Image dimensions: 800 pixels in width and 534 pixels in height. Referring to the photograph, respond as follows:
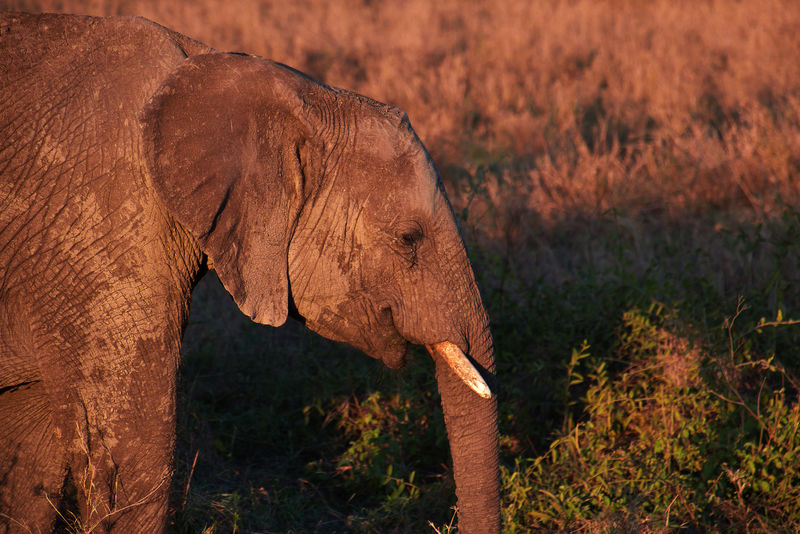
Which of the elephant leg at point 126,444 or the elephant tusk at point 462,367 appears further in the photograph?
the elephant tusk at point 462,367

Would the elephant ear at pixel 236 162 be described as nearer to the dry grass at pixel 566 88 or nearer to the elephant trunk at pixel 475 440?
the elephant trunk at pixel 475 440

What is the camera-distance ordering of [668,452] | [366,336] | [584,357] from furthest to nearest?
1. [584,357]
2. [668,452]
3. [366,336]

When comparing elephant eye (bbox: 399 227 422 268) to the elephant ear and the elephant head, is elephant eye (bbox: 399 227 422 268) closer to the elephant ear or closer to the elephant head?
the elephant head

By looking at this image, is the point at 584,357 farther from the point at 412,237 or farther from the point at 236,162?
the point at 236,162

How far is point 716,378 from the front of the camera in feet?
14.7

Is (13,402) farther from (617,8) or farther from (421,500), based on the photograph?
(617,8)

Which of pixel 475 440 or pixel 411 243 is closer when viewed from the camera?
pixel 411 243

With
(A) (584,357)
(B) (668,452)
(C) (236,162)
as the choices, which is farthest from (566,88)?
(C) (236,162)

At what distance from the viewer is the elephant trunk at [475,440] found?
319 cm

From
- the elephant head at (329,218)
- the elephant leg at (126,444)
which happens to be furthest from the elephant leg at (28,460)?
→ the elephant head at (329,218)

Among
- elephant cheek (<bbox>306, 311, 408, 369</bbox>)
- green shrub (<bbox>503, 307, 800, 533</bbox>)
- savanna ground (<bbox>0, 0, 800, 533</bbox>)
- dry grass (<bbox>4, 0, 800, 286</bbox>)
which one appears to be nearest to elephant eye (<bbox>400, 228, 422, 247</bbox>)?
elephant cheek (<bbox>306, 311, 408, 369</bbox>)

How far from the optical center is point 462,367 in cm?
310

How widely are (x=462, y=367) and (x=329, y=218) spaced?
2.38 feet

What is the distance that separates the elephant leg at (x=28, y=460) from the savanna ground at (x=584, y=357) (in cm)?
67
